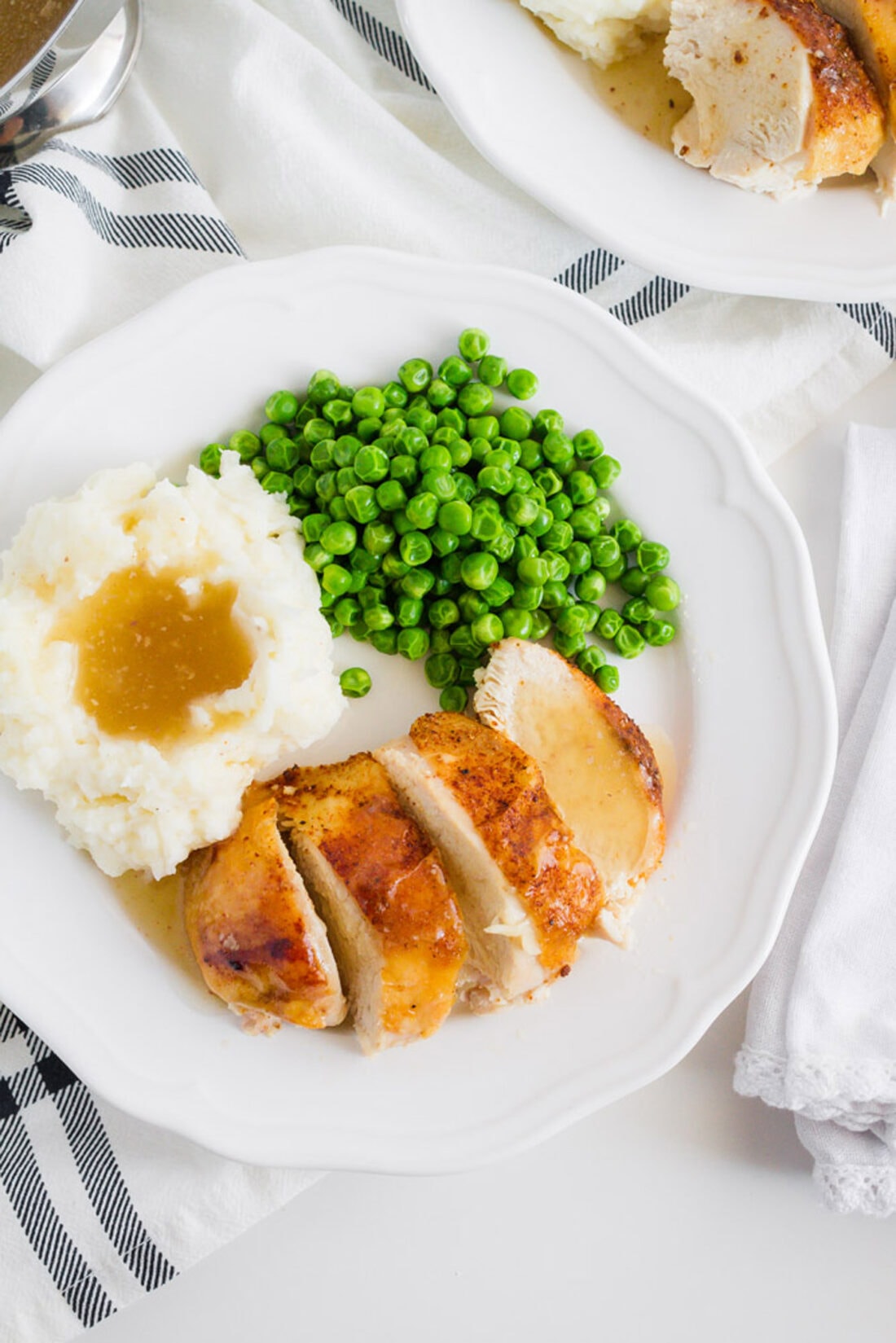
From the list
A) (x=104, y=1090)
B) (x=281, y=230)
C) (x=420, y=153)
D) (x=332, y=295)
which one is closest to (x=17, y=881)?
(x=104, y=1090)

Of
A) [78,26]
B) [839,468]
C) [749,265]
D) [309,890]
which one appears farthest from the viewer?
[839,468]

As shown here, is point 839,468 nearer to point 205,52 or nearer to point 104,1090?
point 205,52

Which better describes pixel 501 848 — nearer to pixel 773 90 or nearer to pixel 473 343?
pixel 473 343

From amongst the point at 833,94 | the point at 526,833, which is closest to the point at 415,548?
the point at 526,833

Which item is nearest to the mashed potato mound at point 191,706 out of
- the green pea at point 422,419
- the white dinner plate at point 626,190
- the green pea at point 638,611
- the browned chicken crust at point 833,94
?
the green pea at point 422,419

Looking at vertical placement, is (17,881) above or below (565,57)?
below

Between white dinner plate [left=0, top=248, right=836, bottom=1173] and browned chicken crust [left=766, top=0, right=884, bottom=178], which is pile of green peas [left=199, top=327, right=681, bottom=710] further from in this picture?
browned chicken crust [left=766, top=0, right=884, bottom=178]

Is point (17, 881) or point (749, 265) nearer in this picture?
point (17, 881)
